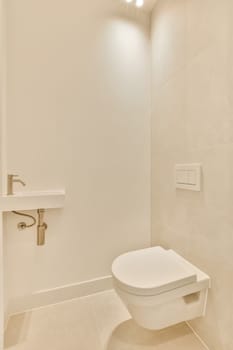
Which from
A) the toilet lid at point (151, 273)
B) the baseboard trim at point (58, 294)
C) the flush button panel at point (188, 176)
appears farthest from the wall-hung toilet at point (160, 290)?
the baseboard trim at point (58, 294)

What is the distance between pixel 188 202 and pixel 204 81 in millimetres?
676

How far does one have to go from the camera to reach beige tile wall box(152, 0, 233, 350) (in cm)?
87

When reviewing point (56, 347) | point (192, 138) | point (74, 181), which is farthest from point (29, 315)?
point (192, 138)

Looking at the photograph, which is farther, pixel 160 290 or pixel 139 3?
pixel 139 3

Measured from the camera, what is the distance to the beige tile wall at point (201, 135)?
0.87 metres

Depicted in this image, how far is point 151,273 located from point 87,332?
1.94ft

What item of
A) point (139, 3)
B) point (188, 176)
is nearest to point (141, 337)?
point (188, 176)

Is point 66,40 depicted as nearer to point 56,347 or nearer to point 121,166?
point 121,166

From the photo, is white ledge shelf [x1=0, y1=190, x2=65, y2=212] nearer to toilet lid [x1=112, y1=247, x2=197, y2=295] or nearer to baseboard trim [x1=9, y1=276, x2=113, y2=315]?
toilet lid [x1=112, y1=247, x2=197, y2=295]

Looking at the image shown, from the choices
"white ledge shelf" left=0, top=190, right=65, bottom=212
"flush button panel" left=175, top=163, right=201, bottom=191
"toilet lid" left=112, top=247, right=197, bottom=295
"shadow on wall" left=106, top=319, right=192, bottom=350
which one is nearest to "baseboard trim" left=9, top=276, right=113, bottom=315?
"shadow on wall" left=106, top=319, right=192, bottom=350

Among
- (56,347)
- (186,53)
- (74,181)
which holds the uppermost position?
(186,53)

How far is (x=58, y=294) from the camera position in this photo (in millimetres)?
1376

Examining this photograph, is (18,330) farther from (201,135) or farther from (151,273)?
(201,135)

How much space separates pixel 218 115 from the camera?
91cm
